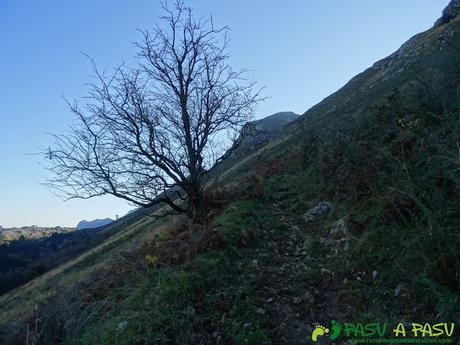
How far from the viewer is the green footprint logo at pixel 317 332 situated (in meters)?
3.78

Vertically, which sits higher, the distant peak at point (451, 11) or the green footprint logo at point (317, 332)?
the distant peak at point (451, 11)

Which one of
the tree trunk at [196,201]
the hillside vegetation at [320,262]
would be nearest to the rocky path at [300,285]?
the hillside vegetation at [320,262]

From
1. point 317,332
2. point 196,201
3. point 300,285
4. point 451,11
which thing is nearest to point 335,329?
point 317,332

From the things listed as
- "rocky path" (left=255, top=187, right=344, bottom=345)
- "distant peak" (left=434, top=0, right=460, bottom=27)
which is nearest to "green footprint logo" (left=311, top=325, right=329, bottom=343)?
"rocky path" (left=255, top=187, right=344, bottom=345)

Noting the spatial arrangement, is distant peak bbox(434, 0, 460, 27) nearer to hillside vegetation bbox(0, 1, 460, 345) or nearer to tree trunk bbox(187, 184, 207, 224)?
hillside vegetation bbox(0, 1, 460, 345)

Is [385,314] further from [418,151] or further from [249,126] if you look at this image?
[249,126]

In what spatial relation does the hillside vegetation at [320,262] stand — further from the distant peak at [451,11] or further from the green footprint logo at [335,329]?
the distant peak at [451,11]

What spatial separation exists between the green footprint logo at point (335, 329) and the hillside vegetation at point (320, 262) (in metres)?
0.08

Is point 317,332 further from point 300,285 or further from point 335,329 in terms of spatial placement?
point 300,285

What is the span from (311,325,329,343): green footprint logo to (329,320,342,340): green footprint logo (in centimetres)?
9

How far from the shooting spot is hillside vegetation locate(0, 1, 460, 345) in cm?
392

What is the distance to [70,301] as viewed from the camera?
620 cm

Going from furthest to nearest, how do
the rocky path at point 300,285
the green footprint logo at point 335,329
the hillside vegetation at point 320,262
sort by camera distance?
the rocky path at point 300,285, the hillside vegetation at point 320,262, the green footprint logo at point 335,329

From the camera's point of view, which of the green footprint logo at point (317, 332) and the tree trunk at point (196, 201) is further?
the tree trunk at point (196, 201)
